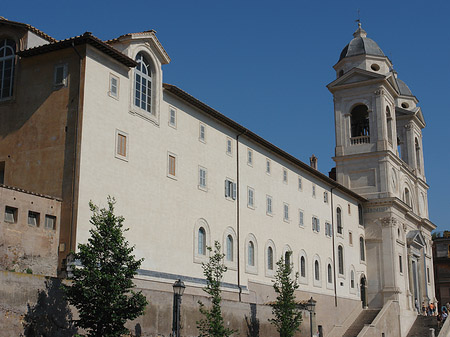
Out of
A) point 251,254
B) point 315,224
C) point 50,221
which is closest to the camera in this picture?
point 50,221

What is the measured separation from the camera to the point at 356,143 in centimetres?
6644

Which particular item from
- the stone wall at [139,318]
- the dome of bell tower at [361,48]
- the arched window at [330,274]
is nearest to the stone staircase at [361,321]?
the arched window at [330,274]

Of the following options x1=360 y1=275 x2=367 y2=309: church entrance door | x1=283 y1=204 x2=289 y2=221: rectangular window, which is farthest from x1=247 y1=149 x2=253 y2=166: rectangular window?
x1=360 y1=275 x2=367 y2=309: church entrance door

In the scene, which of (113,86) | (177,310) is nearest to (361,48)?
(113,86)

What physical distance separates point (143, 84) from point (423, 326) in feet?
137

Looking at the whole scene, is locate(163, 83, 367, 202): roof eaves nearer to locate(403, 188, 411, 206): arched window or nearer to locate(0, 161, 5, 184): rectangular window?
locate(0, 161, 5, 184): rectangular window

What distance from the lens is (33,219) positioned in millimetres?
26672

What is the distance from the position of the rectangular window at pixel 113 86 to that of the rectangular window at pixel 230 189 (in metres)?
11.5

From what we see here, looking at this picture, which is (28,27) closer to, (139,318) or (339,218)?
(139,318)

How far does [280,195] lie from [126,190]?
1886 cm

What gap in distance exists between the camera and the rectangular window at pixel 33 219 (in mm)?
26484

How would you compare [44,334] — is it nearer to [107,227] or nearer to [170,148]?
[107,227]

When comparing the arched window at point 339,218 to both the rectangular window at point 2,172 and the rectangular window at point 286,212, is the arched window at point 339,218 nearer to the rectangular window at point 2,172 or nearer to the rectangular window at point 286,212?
the rectangular window at point 286,212

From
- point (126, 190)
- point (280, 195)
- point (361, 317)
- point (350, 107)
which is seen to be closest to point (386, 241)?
point (361, 317)
